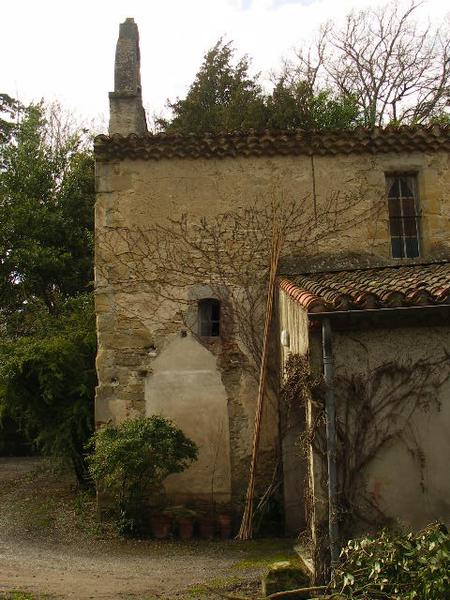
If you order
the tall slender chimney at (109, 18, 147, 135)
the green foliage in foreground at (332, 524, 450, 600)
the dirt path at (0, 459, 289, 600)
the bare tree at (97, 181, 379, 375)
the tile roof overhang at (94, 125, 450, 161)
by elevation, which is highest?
the tall slender chimney at (109, 18, 147, 135)

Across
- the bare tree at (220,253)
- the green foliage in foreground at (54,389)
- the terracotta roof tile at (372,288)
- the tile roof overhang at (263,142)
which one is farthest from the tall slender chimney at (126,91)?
the terracotta roof tile at (372,288)

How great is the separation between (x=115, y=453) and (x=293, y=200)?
5176 mm

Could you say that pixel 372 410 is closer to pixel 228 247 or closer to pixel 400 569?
pixel 400 569

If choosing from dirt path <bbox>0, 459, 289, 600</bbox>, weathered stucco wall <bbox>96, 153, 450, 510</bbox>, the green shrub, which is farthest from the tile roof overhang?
dirt path <bbox>0, 459, 289, 600</bbox>

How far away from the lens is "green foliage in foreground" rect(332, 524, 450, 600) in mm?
4852

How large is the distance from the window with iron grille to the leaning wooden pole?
82.4 inches

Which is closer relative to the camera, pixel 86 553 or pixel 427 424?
pixel 427 424

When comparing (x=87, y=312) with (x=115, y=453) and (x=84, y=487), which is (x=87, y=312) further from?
(x=115, y=453)

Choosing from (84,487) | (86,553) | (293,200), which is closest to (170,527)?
(86,553)

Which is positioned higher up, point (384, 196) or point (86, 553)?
point (384, 196)

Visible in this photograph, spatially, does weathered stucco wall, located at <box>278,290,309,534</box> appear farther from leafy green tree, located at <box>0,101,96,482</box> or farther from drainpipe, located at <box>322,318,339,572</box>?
leafy green tree, located at <box>0,101,96,482</box>

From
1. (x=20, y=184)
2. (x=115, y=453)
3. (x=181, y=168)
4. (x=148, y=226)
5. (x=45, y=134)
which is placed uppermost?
(x=45, y=134)

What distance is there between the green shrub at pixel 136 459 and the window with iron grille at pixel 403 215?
16.3 feet

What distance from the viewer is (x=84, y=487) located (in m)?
12.7
